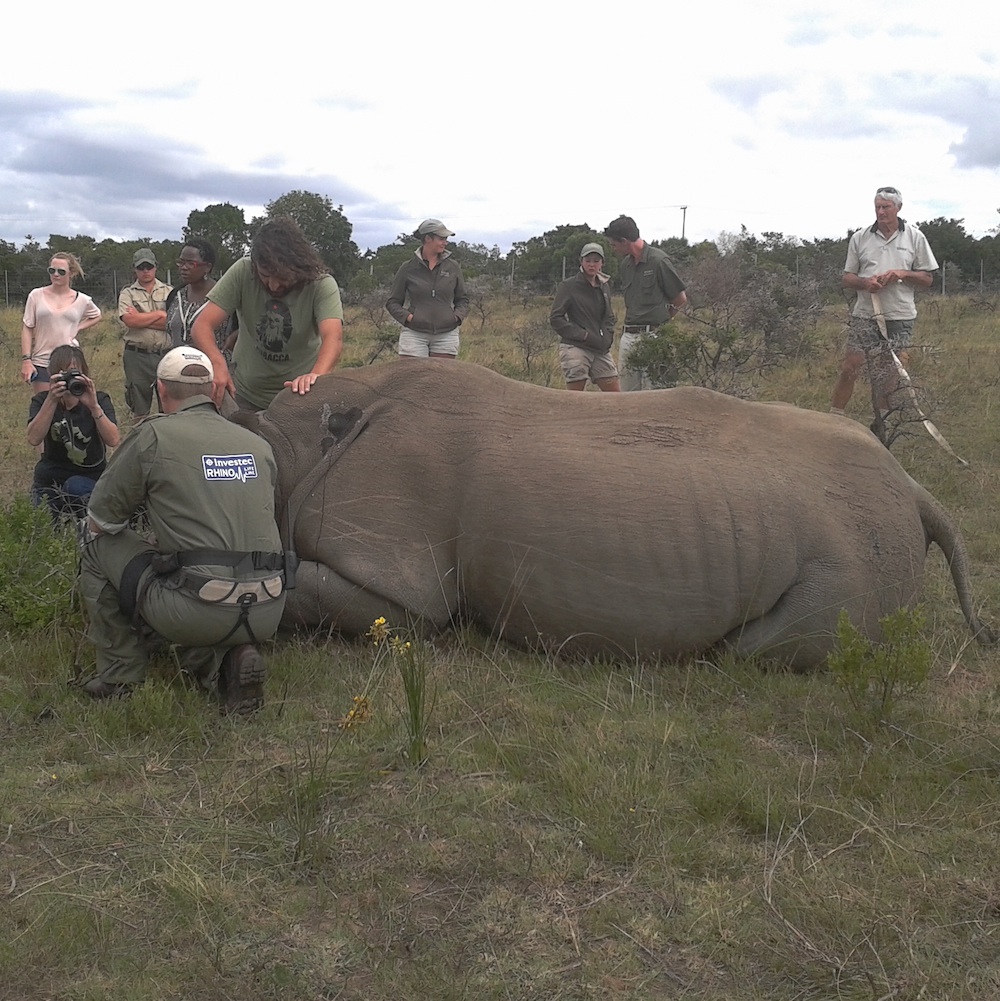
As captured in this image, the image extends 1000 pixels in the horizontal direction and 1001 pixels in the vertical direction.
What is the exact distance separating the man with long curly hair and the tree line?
2480 centimetres

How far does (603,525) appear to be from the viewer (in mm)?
4809

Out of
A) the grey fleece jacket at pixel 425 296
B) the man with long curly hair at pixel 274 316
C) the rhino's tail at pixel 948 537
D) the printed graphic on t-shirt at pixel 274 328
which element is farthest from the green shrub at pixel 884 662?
the grey fleece jacket at pixel 425 296

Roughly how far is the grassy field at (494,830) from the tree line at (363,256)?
2684 centimetres

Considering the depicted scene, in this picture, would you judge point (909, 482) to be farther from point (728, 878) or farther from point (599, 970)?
point (599, 970)

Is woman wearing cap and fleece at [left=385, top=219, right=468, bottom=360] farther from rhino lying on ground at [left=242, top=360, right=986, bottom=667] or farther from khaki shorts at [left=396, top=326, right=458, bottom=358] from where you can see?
rhino lying on ground at [left=242, top=360, right=986, bottom=667]

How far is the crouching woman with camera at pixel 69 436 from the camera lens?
6484mm

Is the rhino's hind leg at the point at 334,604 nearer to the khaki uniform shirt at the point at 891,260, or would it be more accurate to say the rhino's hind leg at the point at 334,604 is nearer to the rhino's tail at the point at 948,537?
the rhino's tail at the point at 948,537

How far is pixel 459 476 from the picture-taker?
5.00m

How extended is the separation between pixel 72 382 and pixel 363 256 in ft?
119

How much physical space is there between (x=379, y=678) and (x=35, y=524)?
2.17 m

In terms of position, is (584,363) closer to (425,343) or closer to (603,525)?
(425,343)

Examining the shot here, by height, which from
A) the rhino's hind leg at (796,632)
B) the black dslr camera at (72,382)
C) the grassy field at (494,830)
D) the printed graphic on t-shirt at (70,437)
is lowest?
the grassy field at (494,830)

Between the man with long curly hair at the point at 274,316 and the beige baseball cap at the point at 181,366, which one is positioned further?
the man with long curly hair at the point at 274,316

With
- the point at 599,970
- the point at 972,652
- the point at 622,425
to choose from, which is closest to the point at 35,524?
the point at 622,425
